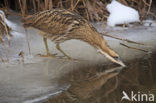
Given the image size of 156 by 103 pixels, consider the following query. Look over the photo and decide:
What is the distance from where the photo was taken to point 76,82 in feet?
10.5

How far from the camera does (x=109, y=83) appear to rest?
10.5ft

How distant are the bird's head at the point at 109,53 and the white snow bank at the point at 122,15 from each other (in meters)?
1.23

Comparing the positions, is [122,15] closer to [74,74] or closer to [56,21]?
[56,21]

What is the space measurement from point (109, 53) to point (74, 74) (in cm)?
54

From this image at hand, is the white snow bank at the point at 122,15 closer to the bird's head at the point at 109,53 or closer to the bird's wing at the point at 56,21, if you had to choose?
the bird's wing at the point at 56,21

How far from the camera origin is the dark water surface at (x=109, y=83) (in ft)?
9.32

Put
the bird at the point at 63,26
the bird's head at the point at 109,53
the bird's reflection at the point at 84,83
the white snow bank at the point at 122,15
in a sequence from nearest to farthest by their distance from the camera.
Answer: the bird's reflection at the point at 84,83
the bird's head at the point at 109,53
the bird at the point at 63,26
the white snow bank at the point at 122,15

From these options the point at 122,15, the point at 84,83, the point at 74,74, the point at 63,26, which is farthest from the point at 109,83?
the point at 122,15

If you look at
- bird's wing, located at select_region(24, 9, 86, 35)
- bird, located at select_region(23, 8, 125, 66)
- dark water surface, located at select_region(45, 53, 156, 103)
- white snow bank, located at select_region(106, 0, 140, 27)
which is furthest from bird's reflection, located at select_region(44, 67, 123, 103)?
white snow bank, located at select_region(106, 0, 140, 27)

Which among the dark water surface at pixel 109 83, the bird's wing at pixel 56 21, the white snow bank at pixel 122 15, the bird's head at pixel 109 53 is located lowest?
the dark water surface at pixel 109 83

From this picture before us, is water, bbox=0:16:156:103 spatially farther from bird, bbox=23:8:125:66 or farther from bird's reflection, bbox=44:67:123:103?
bird, bbox=23:8:125:66

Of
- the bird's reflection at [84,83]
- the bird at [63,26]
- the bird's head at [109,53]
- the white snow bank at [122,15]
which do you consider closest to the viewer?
the bird's reflection at [84,83]

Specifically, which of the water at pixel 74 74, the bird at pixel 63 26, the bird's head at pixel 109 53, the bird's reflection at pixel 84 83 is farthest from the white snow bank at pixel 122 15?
the bird's reflection at pixel 84 83

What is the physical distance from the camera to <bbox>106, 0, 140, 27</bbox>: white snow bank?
5.06 meters
